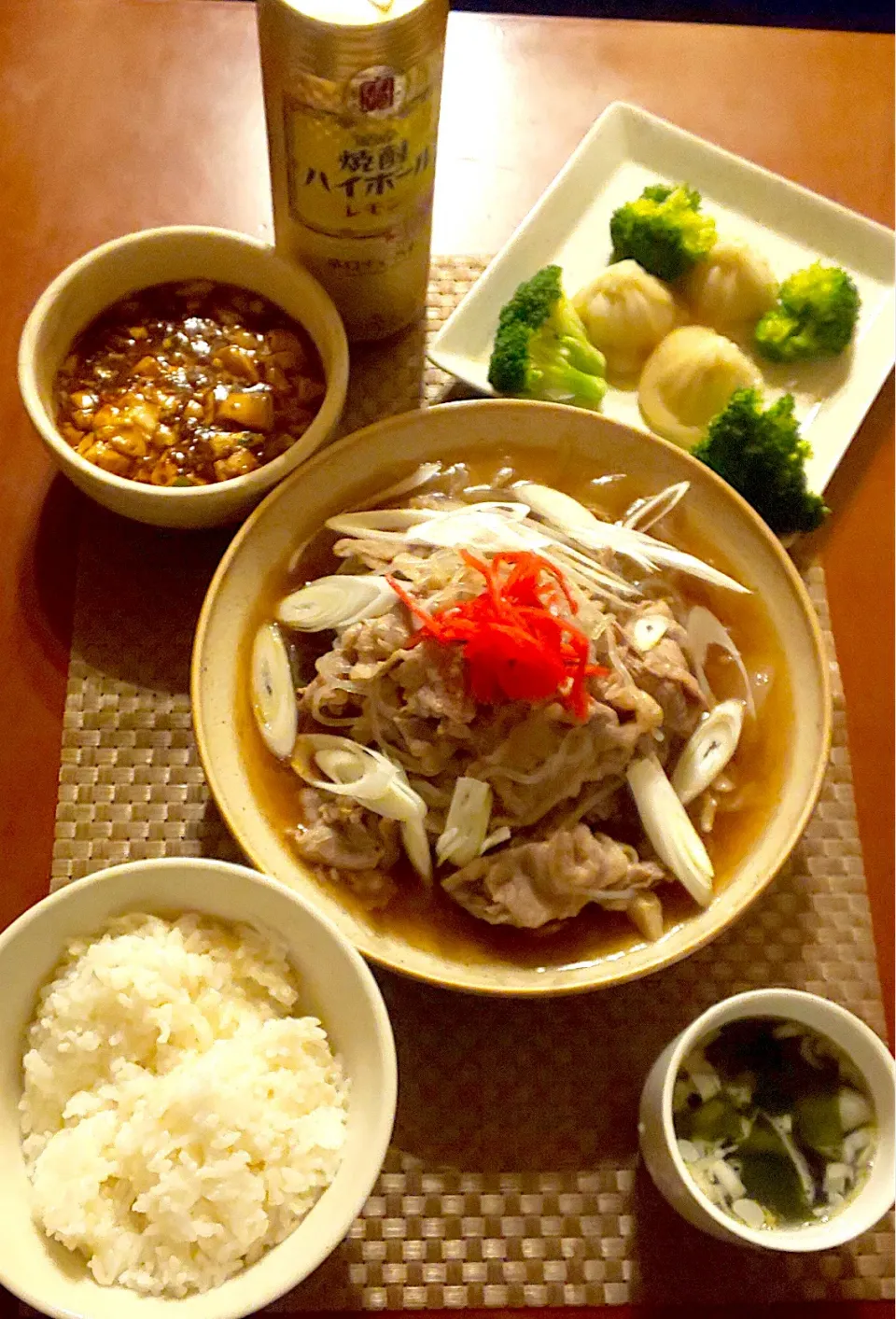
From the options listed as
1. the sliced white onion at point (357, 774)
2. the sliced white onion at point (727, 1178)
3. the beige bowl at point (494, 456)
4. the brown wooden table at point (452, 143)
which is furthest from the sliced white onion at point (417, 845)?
the brown wooden table at point (452, 143)

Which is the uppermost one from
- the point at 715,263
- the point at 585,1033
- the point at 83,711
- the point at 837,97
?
the point at 837,97

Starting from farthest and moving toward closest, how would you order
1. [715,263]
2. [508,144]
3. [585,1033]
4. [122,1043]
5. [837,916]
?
[508,144], [715,263], [837,916], [585,1033], [122,1043]

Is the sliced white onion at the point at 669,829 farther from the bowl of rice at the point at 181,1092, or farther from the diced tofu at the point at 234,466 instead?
the diced tofu at the point at 234,466

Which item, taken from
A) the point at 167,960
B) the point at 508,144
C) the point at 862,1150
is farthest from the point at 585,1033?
the point at 508,144

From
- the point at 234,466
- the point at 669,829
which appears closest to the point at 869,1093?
the point at 669,829

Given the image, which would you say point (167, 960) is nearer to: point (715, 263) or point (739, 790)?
point (739, 790)

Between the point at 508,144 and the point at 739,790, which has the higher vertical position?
the point at 508,144

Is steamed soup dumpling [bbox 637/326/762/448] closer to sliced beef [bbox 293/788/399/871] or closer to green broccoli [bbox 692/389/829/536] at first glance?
green broccoli [bbox 692/389/829/536]
